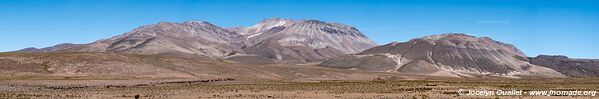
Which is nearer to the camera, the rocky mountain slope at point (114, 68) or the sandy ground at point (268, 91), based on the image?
the sandy ground at point (268, 91)

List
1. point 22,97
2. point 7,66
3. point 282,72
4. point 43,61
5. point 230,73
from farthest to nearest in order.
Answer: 1. point 282,72
2. point 230,73
3. point 43,61
4. point 7,66
5. point 22,97

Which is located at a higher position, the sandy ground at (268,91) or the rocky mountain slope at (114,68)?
the rocky mountain slope at (114,68)

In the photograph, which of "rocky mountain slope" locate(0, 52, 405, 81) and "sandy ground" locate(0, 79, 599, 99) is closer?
"sandy ground" locate(0, 79, 599, 99)

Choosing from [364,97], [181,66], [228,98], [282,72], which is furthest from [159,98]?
[282,72]

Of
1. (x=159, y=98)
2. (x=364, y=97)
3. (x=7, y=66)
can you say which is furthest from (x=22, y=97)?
(x=7, y=66)

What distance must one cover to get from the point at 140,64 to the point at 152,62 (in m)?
6.88

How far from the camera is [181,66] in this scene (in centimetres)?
16525

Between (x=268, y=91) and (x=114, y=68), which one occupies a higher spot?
(x=114, y=68)

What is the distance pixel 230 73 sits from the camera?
164 meters

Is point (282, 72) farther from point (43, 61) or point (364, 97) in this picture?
point (364, 97)

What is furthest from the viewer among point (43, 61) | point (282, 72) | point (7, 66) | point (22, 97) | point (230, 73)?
point (282, 72)

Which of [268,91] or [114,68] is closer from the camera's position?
[268,91]

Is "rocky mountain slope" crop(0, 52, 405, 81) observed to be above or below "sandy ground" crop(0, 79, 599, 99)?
above

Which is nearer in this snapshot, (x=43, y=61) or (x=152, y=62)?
(x=43, y=61)
